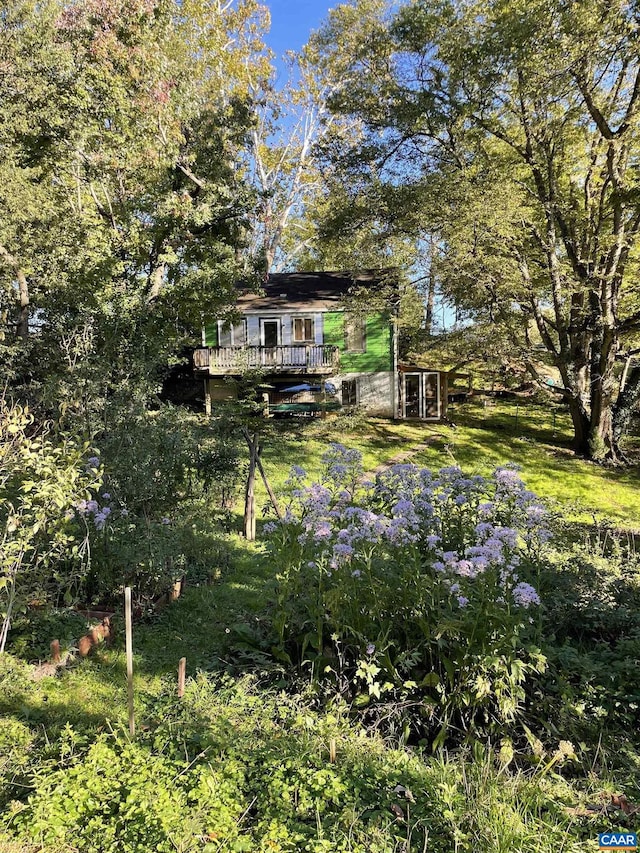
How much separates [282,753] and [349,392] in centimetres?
1761

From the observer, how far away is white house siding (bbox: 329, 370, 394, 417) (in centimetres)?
1935

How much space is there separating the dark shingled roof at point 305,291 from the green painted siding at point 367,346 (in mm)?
768

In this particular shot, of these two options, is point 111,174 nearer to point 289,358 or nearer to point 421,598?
point 289,358

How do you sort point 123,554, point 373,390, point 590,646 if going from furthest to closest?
point 373,390
point 123,554
point 590,646

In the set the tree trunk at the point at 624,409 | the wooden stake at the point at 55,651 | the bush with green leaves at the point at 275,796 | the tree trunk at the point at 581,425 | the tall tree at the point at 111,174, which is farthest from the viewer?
the tree trunk at the point at 624,409

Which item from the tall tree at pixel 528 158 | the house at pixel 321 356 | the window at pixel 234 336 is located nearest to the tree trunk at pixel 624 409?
the tall tree at pixel 528 158

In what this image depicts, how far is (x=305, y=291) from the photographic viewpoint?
20.5 meters

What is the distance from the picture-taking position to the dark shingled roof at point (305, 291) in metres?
19.4

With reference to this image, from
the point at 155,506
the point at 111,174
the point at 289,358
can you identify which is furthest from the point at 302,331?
the point at 155,506

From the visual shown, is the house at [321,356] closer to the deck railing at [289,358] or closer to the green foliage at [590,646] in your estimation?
the deck railing at [289,358]

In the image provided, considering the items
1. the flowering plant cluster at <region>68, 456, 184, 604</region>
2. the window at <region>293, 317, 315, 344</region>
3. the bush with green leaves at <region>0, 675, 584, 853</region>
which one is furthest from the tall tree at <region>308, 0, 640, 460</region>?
the bush with green leaves at <region>0, 675, 584, 853</region>

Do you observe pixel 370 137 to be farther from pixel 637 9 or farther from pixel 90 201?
pixel 90 201

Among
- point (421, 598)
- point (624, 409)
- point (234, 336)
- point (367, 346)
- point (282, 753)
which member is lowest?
point (282, 753)

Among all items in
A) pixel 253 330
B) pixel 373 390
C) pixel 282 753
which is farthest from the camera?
pixel 253 330
